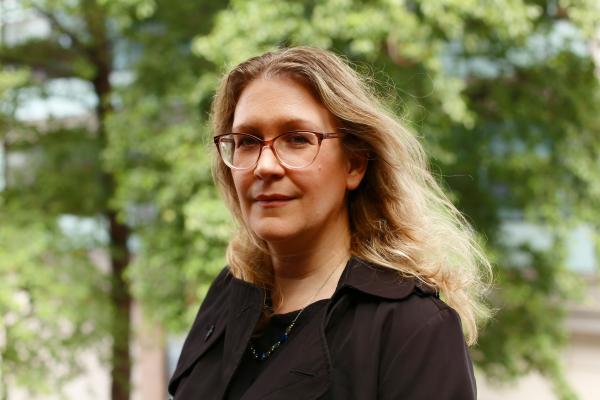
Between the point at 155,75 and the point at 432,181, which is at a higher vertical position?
the point at 155,75

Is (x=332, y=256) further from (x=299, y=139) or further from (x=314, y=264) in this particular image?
(x=299, y=139)

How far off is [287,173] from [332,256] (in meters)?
0.24

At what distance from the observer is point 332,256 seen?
1.82 meters

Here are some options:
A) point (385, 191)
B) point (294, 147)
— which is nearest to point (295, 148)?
point (294, 147)

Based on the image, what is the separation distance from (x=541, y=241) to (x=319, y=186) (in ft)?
28.5

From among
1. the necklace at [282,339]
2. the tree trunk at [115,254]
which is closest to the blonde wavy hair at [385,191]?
the necklace at [282,339]

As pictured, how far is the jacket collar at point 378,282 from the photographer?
1.61 metres

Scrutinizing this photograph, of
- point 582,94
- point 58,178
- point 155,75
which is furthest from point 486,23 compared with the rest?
point 58,178

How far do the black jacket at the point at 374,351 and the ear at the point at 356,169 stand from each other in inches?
7.6

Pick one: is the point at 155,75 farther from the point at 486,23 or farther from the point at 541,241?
the point at 541,241

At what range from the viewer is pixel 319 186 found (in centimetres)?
174

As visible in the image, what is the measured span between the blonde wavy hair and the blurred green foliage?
16.7 ft

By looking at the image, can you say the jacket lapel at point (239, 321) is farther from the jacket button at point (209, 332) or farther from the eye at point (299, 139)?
the eye at point (299, 139)

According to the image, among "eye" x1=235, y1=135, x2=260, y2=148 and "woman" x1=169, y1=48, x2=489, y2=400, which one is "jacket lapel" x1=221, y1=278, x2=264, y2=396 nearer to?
"woman" x1=169, y1=48, x2=489, y2=400
